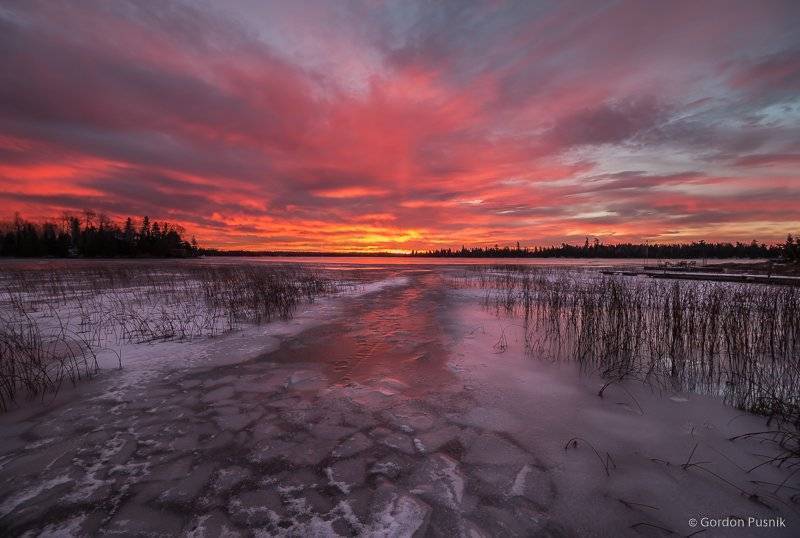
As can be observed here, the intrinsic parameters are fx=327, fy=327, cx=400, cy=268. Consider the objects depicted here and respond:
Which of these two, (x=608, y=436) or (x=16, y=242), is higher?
(x=16, y=242)

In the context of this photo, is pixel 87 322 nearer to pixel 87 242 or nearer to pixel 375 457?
pixel 375 457

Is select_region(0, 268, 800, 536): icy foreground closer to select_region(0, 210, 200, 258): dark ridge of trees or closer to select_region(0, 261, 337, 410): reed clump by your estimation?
select_region(0, 261, 337, 410): reed clump

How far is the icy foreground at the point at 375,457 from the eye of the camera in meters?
2.64

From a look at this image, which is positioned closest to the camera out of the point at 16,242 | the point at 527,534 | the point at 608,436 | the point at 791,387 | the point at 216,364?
the point at 527,534

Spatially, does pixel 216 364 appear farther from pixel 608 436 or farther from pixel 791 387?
pixel 791 387

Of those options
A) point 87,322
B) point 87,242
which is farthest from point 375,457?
point 87,242

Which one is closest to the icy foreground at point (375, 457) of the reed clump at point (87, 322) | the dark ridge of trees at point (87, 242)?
the reed clump at point (87, 322)

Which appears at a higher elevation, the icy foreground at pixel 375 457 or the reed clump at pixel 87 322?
the reed clump at pixel 87 322

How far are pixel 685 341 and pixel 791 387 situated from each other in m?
3.56

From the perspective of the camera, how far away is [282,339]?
8578 mm

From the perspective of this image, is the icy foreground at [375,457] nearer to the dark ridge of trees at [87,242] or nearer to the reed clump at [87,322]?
the reed clump at [87,322]

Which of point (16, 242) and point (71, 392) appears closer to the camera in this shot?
point (71, 392)

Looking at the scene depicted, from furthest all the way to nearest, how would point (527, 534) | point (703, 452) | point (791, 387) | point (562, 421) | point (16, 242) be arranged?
point (16, 242)
point (791, 387)
point (562, 421)
point (703, 452)
point (527, 534)

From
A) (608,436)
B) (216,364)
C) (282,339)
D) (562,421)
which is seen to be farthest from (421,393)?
(282,339)
